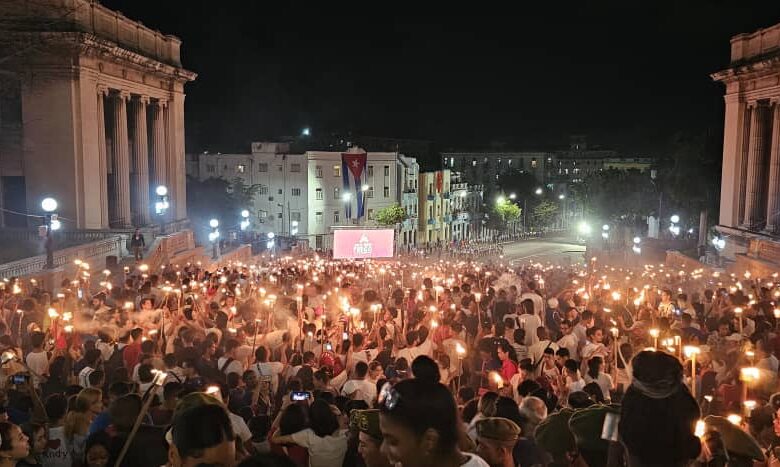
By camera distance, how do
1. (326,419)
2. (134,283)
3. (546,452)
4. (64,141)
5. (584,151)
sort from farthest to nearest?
1. (584,151)
2. (64,141)
3. (134,283)
4. (326,419)
5. (546,452)

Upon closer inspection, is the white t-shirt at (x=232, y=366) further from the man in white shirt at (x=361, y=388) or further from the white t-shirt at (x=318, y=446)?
the white t-shirt at (x=318, y=446)

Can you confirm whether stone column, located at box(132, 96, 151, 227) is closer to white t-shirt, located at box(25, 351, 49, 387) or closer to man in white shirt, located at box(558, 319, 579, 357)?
white t-shirt, located at box(25, 351, 49, 387)

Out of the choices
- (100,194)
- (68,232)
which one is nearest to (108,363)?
(68,232)

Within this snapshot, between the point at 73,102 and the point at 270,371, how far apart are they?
25.2 meters

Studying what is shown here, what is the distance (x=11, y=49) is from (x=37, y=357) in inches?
895

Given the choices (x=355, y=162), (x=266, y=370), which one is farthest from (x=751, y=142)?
(x=266, y=370)

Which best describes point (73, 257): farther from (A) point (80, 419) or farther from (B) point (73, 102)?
(A) point (80, 419)

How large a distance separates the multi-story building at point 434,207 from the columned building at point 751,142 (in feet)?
159

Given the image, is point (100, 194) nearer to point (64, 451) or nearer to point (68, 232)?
point (68, 232)

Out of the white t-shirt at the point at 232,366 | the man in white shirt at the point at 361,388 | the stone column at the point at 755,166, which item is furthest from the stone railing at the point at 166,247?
the stone column at the point at 755,166

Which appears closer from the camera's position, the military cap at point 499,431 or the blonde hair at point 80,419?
the military cap at point 499,431

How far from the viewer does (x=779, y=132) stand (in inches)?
1510

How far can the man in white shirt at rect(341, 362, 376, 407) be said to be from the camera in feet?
29.3

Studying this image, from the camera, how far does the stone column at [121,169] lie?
3675 cm
